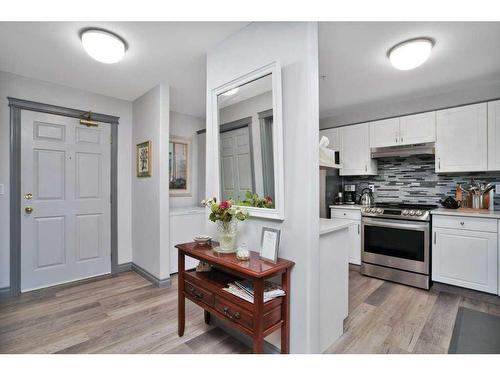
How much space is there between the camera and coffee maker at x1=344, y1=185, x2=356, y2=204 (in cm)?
389

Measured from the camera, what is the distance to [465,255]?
2.63 m

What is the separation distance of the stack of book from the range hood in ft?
8.78

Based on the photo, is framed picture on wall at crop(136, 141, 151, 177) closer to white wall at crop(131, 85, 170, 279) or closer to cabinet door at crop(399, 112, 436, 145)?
white wall at crop(131, 85, 170, 279)

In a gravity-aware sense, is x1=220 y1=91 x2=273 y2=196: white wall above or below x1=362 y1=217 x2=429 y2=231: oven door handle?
above

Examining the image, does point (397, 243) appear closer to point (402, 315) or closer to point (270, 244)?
point (402, 315)

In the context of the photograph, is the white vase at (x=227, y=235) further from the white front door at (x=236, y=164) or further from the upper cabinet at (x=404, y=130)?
the upper cabinet at (x=404, y=130)

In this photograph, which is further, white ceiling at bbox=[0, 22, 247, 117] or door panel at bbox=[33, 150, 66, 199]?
door panel at bbox=[33, 150, 66, 199]

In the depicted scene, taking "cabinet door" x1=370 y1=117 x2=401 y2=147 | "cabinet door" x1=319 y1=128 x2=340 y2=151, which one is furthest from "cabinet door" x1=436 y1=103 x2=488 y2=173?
"cabinet door" x1=319 y1=128 x2=340 y2=151

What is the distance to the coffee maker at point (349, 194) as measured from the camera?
153 inches

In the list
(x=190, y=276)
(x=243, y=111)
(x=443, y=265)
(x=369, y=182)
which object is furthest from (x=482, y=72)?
(x=190, y=276)

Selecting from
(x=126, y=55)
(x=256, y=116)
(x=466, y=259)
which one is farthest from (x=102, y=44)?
(x=466, y=259)

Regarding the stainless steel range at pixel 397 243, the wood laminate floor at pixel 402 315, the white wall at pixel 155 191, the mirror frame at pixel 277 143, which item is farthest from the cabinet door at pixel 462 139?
the white wall at pixel 155 191

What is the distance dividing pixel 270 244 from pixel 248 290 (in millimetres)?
297

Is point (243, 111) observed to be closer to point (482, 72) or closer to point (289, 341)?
point (289, 341)
